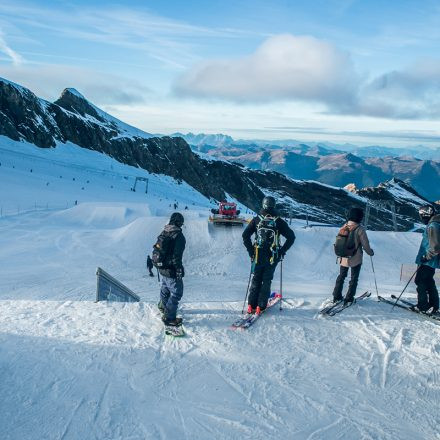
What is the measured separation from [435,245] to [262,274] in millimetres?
3306

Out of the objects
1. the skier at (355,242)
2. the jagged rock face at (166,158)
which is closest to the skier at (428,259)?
the skier at (355,242)

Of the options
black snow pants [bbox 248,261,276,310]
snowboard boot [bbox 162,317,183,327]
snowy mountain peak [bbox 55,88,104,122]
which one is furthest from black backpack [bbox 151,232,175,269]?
snowy mountain peak [bbox 55,88,104,122]

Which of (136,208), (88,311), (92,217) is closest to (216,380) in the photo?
(88,311)

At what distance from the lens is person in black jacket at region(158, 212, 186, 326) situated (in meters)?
7.07

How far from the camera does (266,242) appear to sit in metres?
7.66

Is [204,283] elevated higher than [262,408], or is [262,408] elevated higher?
[262,408]

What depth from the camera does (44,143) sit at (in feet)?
257

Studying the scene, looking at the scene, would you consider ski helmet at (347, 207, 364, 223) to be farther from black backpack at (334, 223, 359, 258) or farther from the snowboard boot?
the snowboard boot

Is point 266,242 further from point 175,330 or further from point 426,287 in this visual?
point 426,287

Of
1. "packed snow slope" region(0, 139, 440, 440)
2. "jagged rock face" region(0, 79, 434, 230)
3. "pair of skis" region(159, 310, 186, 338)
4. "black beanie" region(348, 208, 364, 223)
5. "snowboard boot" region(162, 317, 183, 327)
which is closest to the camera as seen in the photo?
"packed snow slope" region(0, 139, 440, 440)

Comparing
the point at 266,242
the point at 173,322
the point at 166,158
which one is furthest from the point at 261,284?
the point at 166,158

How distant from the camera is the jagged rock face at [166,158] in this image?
79688 mm

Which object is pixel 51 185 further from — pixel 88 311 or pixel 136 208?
pixel 88 311

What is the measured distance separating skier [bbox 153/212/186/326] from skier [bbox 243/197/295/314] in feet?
4.80
